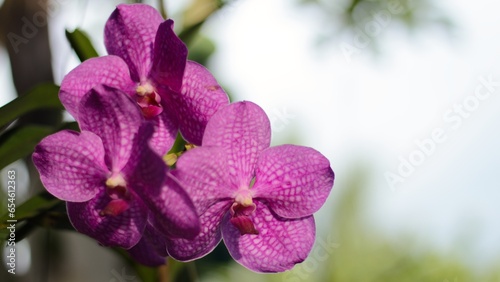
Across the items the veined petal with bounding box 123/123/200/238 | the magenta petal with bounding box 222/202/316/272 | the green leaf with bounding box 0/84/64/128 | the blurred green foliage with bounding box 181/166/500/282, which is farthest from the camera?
the blurred green foliage with bounding box 181/166/500/282

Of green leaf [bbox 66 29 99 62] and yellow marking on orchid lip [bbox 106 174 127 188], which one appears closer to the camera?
yellow marking on orchid lip [bbox 106 174 127 188]

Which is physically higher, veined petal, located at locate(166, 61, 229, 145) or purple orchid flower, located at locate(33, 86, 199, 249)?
veined petal, located at locate(166, 61, 229, 145)

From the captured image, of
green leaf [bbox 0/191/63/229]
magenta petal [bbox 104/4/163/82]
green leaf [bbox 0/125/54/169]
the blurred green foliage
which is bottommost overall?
the blurred green foliage

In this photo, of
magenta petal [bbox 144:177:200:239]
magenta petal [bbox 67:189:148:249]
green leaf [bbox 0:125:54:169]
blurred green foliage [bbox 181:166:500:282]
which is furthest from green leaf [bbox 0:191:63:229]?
blurred green foliage [bbox 181:166:500:282]

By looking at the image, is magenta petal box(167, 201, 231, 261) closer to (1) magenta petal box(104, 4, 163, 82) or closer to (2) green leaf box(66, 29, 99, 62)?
(1) magenta petal box(104, 4, 163, 82)

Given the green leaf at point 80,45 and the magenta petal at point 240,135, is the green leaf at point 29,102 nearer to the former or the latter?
the green leaf at point 80,45

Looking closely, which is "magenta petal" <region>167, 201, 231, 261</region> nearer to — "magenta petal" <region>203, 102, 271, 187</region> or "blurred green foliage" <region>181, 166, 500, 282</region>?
"magenta petal" <region>203, 102, 271, 187</region>

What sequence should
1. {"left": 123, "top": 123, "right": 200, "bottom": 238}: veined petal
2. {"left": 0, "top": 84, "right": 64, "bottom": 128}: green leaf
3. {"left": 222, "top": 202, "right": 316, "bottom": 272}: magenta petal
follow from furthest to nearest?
{"left": 0, "top": 84, "right": 64, "bottom": 128}: green leaf
{"left": 222, "top": 202, "right": 316, "bottom": 272}: magenta petal
{"left": 123, "top": 123, "right": 200, "bottom": 238}: veined petal

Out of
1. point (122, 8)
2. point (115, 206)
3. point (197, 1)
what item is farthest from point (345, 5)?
point (115, 206)

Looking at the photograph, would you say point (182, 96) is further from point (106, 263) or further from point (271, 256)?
point (106, 263)
